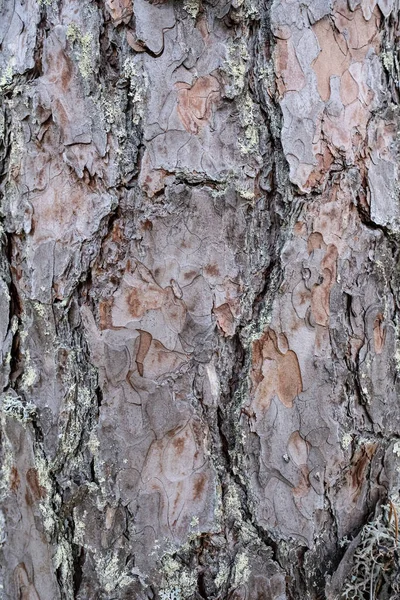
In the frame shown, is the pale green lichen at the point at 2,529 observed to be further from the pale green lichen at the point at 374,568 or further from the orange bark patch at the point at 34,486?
the pale green lichen at the point at 374,568

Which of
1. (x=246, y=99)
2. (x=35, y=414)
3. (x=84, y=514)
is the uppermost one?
(x=246, y=99)

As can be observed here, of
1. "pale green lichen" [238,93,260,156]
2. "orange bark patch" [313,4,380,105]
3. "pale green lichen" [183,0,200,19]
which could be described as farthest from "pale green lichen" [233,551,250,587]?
"pale green lichen" [183,0,200,19]

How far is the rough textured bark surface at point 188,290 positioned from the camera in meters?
0.90

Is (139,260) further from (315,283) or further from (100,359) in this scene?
(315,283)

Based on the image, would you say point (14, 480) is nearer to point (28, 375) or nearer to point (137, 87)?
point (28, 375)

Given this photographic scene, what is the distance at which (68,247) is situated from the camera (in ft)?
3.02

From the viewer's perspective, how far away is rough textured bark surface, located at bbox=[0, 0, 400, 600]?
2.95 ft

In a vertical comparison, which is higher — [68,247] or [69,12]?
[69,12]

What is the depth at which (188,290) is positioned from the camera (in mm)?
904

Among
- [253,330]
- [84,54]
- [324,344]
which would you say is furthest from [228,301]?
[84,54]

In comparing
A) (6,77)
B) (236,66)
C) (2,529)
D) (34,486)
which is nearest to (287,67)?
(236,66)

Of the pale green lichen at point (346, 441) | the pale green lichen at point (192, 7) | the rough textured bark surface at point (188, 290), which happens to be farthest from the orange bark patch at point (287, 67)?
the pale green lichen at point (346, 441)

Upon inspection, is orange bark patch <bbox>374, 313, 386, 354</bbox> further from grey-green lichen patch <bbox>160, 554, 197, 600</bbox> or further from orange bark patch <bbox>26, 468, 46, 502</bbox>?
orange bark patch <bbox>26, 468, 46, 502</bbox>

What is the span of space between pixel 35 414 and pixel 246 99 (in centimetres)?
62
